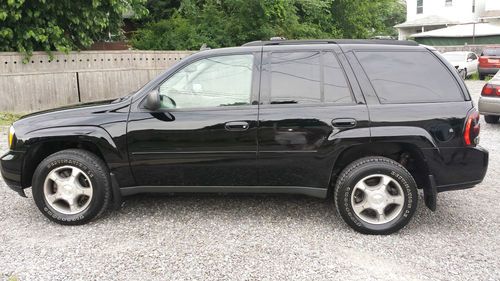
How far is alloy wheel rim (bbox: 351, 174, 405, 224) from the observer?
4031 mm

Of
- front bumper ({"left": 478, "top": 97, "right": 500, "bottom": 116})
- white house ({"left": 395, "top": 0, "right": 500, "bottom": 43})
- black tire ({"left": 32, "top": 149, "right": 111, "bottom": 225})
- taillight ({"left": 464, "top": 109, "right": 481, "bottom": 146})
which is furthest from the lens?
white house ({"left": 395, "top": 0, "right": 500, "bottom": 43})

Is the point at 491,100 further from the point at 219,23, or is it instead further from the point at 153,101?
the point at 219,23

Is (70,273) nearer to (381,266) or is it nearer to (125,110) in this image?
(125,110)

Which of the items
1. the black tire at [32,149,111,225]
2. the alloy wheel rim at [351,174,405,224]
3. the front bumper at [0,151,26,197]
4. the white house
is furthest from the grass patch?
the white house

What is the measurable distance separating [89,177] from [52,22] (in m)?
7.47

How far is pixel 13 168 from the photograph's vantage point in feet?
14.1

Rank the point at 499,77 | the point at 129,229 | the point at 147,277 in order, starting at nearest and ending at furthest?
the point at 147,277 < the point at 129,229 < the point at 499,77

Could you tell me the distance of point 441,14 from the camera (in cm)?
3934

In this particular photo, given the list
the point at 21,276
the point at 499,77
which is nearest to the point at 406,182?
the point at 21,276

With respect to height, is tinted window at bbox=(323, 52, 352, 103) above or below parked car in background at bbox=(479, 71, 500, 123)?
above

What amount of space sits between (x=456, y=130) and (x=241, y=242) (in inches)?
81.8

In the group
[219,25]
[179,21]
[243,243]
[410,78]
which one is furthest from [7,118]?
[410,78]

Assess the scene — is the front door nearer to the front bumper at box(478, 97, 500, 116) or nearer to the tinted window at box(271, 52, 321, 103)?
A: the tinted window at box(271, 52, 321, 103)

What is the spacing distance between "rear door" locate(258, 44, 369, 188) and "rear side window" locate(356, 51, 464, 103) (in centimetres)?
24
